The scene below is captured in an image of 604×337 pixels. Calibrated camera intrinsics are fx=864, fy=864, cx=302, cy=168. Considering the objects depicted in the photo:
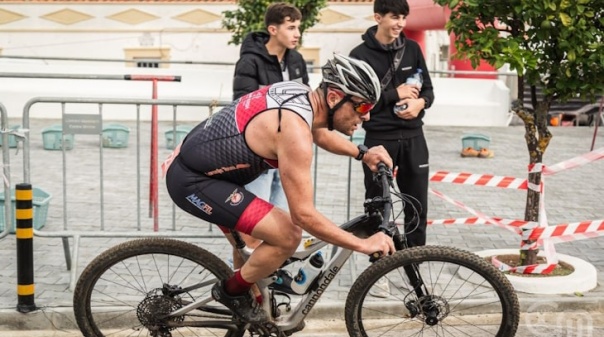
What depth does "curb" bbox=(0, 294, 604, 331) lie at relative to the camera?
18.6 feet

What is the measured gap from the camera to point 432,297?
4.60 m

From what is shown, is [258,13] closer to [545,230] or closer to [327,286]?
[545,230]

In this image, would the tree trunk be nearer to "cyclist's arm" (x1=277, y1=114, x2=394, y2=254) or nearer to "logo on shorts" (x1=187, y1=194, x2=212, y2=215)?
"cyclist's arm" (x1=277, y1=114, x2=394, y2=254)

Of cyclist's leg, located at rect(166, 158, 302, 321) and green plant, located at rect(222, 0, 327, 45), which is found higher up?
green plant, located at rect(222, 0, 327, 45)

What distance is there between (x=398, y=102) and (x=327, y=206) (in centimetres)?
396

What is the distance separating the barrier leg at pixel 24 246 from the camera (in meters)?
5.59

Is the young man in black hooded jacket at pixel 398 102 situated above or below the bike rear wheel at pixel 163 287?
above

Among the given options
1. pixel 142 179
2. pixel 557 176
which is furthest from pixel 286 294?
pixel 557 176

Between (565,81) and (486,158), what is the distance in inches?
331

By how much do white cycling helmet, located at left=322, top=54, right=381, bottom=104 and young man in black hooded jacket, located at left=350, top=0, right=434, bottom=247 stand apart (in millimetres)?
1915

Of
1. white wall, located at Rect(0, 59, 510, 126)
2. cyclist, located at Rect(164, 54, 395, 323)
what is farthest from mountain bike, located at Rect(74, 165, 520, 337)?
white wall, located at Rect(0, 59, 510, 126)

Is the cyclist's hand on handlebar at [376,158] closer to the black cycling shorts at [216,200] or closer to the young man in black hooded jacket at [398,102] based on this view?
the black cycling shorts at [216,200]

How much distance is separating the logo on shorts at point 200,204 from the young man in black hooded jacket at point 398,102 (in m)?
1.92

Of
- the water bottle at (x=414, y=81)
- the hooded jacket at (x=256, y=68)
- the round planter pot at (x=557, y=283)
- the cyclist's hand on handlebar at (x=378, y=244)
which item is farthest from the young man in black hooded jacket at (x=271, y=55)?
the round planter pot at (x=557, y=283)
